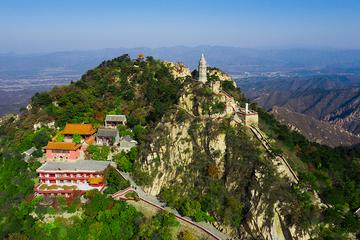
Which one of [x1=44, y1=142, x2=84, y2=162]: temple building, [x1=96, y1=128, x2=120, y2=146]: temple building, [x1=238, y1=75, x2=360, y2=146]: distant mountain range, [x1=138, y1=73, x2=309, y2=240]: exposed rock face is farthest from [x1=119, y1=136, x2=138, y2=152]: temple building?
[x1=238, y1=75, x2=360, y2=146]: distant mountain range

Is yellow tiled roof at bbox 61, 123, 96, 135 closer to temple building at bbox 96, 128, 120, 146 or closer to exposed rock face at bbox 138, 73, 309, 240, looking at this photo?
temple building at bbox 96, 128, 120, 146

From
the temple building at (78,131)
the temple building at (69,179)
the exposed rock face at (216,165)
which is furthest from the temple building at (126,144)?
the temple building at (69,179)

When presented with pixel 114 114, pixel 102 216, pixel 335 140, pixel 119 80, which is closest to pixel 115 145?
pixel 114 114

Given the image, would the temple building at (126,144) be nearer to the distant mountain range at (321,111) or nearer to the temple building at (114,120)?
the temple building at (114,120)

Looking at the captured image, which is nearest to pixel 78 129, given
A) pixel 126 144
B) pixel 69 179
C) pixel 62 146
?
pixel 62 146

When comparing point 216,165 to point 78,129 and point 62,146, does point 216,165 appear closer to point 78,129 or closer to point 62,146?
point 62,146
